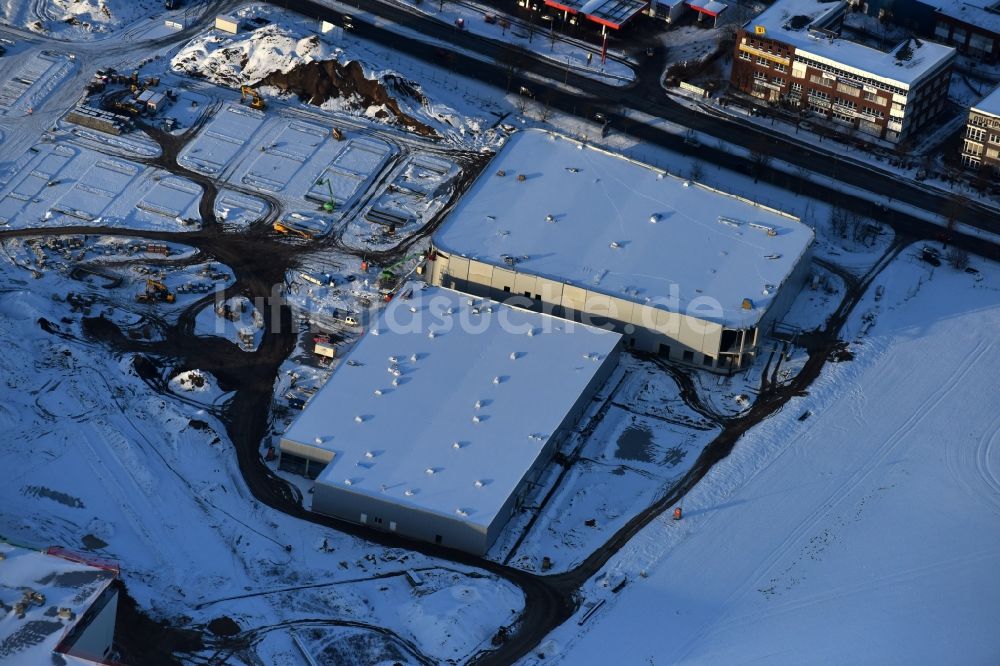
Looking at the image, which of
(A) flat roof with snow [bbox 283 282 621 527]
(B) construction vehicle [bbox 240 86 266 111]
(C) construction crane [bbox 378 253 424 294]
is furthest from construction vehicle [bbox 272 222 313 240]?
(B) construction vehicle [bbox 240 86 266 111]

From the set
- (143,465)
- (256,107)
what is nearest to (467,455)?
(143,465)

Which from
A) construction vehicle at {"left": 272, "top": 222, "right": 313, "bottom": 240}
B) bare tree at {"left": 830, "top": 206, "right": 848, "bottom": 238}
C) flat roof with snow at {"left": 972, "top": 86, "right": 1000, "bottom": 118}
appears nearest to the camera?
construction vehicle at {"left": 272, "top": 222, "right": 313, "bottom": 240}

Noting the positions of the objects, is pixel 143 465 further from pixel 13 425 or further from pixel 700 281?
pixel 700 281

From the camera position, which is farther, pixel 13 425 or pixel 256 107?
pixel 256 107

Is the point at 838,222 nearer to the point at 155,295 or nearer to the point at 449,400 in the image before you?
the point at 449,400

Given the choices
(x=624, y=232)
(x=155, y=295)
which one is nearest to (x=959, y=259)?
(x=624, y=232)

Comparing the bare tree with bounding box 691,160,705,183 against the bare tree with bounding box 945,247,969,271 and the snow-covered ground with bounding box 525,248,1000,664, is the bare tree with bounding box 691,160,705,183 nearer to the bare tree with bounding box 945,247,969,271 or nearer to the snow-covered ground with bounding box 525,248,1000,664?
the snow-covered ground with bounding box 525,248,1000,664
